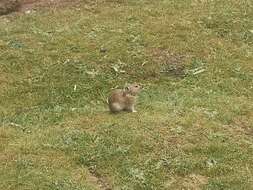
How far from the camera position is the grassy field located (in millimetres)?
13748

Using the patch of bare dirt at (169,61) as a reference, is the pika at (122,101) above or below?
above

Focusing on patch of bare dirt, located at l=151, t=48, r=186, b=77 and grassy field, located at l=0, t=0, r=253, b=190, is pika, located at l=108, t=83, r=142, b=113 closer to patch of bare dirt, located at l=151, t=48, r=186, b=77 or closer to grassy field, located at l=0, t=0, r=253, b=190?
grassy field, located at l=0, t=0, r=253, b=190

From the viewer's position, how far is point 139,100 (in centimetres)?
1761

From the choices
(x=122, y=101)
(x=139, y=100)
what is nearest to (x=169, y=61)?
(x=139, y=100)

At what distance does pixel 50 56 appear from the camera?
20.4 meters

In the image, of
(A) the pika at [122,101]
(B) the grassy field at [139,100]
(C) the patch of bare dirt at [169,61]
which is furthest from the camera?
(C) the patch of bare dirt at [169,61]

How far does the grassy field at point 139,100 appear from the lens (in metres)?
13.7

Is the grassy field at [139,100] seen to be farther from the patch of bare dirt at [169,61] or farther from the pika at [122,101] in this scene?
the pika at [122,101]

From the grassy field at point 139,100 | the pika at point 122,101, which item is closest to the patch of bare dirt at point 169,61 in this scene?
the grassy field at point 139,100

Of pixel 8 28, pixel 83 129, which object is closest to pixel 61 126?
pixel 83 129

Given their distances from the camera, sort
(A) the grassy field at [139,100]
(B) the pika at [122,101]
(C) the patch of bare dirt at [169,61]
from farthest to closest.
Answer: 1. (C) the patch of bare dirt at [169,61]
2. (B) the pika at [122,101]
3. (A) the grassy field at [139,100]

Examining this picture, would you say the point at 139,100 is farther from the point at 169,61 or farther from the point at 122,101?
the point at 169,61

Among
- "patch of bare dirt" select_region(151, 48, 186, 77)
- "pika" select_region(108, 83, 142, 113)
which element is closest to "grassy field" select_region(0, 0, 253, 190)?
"patch of bare dirt" select_region(151, 48, 186, 77)

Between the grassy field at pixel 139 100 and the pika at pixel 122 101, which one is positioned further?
the pika at pixel 122 101
